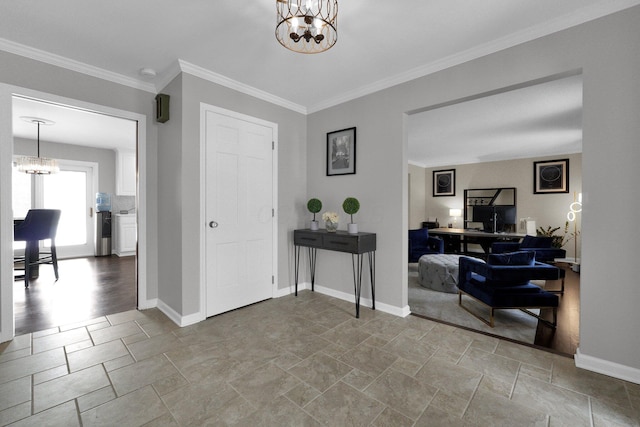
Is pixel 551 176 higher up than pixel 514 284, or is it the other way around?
pixel 551 176

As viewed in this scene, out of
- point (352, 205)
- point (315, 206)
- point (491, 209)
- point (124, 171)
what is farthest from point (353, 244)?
point (124, 171)

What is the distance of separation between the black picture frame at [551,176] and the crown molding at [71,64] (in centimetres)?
802

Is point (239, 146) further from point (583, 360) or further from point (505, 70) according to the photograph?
point (583, 360)

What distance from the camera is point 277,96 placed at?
3.45 meters

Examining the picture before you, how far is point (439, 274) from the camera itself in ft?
13.0

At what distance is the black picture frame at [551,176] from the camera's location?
6.48 m

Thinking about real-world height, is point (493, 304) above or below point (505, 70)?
below

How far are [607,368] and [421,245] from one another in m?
3.74

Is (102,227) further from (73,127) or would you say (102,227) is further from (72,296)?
(72,296)

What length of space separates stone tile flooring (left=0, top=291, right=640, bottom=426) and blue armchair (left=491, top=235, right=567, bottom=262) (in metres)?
2.59

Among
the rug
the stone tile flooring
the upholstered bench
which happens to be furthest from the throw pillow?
the upholstered bench

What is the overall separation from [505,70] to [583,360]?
7.38ft

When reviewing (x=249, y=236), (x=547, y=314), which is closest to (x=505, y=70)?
(x=547, y=314)

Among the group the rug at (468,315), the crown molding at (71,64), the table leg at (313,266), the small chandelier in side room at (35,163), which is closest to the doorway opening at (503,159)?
the rug at (468,315)
